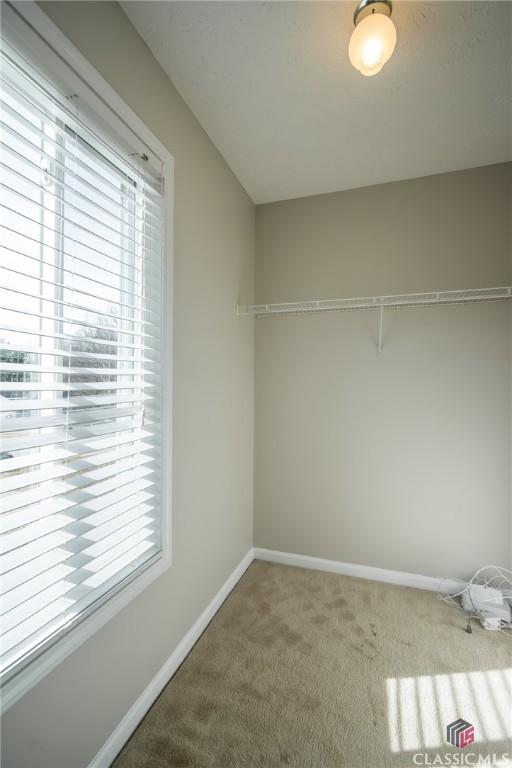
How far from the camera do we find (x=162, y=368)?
142cm

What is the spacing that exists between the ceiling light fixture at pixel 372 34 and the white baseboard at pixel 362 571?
2.61 meters

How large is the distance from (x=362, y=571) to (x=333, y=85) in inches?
108

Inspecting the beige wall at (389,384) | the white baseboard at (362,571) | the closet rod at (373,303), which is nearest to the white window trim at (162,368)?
the closet rod at (373,303)

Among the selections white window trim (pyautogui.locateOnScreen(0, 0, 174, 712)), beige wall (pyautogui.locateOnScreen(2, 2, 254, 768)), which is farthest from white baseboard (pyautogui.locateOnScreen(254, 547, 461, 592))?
white window trim (pyautogui.locateOnScreen(0, 0, 174, 712))

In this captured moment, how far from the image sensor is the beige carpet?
3.96 feet

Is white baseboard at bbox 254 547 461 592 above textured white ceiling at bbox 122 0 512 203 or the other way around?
the other way around

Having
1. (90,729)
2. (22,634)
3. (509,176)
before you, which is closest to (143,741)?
(90,729)

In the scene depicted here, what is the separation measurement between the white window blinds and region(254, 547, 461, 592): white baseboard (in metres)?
1.35

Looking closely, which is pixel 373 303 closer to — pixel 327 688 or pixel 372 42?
pixel 372 42

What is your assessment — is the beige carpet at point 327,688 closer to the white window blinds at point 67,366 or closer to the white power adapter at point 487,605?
the white power adapter at point 487,605

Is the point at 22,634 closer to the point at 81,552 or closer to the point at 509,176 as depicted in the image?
the point at 81,552

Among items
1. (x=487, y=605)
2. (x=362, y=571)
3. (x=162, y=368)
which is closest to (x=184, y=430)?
(x=162, y=368)

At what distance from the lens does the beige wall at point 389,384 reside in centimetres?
207

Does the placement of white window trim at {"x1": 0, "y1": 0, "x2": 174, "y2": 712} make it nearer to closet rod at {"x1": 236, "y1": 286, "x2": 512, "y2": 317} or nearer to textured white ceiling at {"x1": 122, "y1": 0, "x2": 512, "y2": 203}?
textured white ceiling at {"x1": 122, "y1": 0, "x2": 512, "y2": 203}
